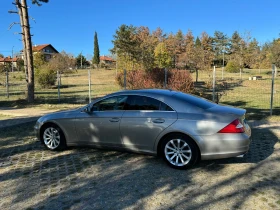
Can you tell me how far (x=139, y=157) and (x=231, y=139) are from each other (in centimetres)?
189

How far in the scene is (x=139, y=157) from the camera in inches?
207

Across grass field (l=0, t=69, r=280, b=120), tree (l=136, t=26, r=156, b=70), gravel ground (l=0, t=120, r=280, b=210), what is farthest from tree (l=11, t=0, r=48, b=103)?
tree (l=136, t=26, r=156, b=70)

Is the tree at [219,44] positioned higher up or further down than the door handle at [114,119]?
higher up

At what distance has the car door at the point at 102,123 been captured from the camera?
5012mm

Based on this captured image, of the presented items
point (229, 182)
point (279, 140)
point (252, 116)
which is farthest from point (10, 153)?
point (252, 116)

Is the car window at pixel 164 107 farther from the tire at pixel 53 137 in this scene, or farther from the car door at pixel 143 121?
the tire at pixel 53 137

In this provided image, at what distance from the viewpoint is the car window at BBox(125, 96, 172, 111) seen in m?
4.69

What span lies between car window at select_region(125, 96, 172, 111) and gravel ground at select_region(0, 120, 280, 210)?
1045 mm

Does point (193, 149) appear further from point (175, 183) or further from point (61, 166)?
point (61, 166)

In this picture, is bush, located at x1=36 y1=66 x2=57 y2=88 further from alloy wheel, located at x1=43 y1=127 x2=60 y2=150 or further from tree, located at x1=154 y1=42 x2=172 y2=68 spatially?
alloy wheel, located at x1=43 y1=127 x2=60 y2=150

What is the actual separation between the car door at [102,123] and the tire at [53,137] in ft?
1.63

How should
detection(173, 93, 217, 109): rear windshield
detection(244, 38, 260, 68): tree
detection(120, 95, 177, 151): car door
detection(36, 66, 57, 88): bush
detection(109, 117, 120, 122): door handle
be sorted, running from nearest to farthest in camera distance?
1. detection(120, 95, 177, 151): car door
2. detection(173, 93, 217, 109): rear windshield
3. detection(109, 117, 120, 122): door handle
4. detection(36, 66, 57, 88): bush
5. detection(244, 38, 260, 68): tree

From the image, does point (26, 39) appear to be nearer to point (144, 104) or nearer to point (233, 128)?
point (144, 104)

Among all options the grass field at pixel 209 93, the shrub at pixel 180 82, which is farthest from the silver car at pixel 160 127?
the shrub at pixel 180 82
